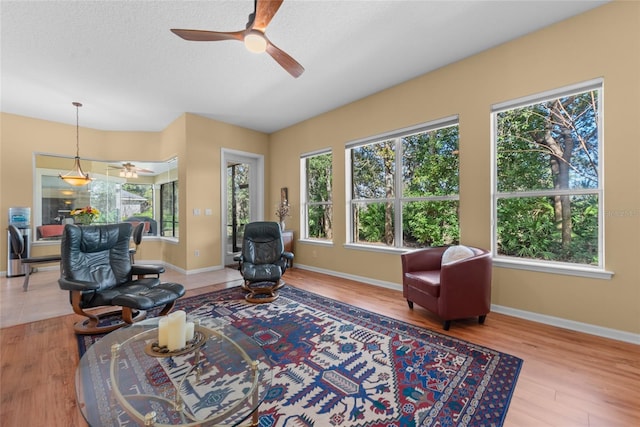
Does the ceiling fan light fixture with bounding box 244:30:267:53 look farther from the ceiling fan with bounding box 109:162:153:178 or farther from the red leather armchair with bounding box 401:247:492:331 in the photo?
the ceiling fan with bounding box 109:162:153:178

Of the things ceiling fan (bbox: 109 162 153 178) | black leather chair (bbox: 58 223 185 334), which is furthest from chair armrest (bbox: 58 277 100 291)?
ceiling fan (bbox: 109 162 153 178)

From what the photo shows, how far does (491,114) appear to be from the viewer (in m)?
3.06

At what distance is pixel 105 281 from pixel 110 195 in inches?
164

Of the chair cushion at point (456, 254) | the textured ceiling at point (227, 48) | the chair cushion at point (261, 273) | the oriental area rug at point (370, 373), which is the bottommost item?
the oriental area rug at point (370, 373)

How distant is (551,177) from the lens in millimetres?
2803

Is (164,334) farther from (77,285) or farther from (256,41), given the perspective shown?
(256,41)

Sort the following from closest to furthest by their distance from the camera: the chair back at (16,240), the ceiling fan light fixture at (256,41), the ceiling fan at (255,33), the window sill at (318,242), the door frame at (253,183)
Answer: the ceiling fan at (255,33) < the ceiling fan light fixture at (256,41) < the chair back at (16,240) < the window sill at (318,242) < the door frame at (253,183)

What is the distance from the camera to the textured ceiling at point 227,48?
2436mm

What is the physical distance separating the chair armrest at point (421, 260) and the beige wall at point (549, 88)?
44cm

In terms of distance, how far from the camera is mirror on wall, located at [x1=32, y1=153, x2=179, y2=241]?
5.26 m

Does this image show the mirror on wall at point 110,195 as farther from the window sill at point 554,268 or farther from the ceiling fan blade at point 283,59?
the window sill at point 554,268

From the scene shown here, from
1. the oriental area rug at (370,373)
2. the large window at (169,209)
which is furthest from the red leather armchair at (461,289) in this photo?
the large window at (169,209)

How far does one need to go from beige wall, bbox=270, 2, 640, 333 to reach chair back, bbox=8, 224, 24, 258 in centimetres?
590

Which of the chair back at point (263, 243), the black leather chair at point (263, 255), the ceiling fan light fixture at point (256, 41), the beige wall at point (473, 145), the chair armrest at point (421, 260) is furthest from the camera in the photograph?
the chair back at point (263, 243)
